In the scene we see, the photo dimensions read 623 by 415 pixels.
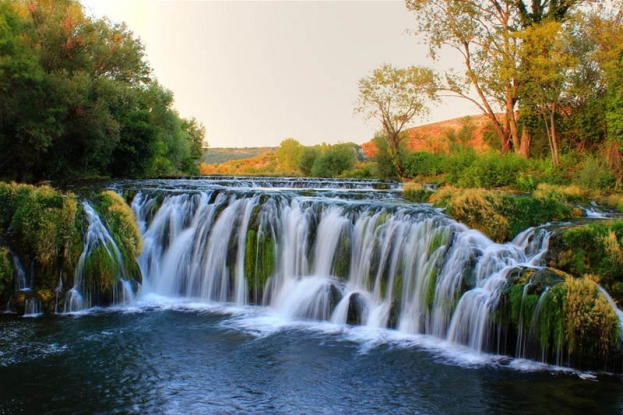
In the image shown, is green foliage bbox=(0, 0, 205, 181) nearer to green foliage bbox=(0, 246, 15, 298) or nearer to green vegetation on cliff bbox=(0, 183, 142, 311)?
green vegetation on cliff bbox=(0, 183, 142, 311)

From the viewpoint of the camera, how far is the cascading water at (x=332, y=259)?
11.1 m

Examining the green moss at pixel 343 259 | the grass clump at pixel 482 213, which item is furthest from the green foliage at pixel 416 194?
the green moss at pixel 343 259

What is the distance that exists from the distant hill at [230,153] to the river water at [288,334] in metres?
80.7

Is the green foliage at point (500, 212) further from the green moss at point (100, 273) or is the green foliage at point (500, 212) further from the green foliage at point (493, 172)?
the green foliage at point (493, 172)

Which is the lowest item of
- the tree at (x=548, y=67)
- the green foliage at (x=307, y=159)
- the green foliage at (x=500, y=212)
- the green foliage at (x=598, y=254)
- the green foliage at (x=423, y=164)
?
the green foliage at (x=598, y=254)

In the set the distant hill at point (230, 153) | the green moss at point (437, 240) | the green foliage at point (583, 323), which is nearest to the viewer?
the green foliage at point (583, 323)

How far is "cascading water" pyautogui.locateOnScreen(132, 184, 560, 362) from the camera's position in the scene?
11.1 metres

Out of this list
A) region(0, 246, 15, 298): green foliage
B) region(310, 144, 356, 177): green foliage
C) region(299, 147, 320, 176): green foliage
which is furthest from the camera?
region(299, 147, 320, 176): green foliage

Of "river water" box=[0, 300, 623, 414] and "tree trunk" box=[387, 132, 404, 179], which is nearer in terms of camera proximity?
"river water" box=[0, 300, 623, 414]

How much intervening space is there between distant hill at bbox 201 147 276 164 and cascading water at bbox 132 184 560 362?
79620mm

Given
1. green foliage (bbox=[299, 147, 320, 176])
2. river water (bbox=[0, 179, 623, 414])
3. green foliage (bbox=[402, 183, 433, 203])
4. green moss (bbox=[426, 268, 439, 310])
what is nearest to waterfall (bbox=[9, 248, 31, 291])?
river water (bbox=[0, 179, 623, 414])

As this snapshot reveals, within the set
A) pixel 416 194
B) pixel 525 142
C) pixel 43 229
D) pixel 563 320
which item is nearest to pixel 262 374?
pixel 563 320

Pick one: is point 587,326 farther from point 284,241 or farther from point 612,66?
point 612,66

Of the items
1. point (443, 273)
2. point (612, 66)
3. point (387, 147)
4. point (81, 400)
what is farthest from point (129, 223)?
point (387, 147)
